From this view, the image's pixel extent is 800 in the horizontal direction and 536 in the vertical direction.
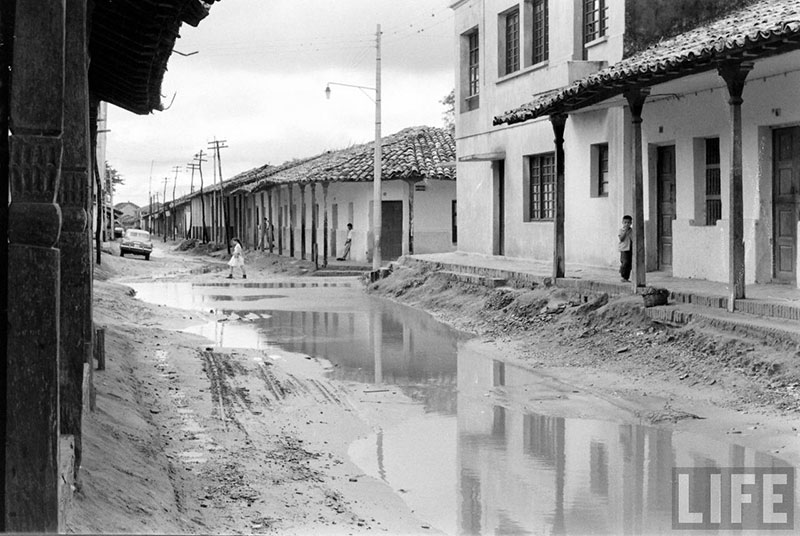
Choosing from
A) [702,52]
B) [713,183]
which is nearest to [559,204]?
[713,183]

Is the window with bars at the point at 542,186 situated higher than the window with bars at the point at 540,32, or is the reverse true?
the window with bars at the point at 540,32

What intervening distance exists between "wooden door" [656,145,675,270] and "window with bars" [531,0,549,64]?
4895 mm

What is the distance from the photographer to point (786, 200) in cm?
1357

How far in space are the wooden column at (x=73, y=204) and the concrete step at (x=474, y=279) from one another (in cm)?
1240

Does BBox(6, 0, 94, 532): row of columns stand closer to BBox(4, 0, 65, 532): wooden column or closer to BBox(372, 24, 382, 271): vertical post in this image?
BBox(4, 0, 65, 532): wooden column

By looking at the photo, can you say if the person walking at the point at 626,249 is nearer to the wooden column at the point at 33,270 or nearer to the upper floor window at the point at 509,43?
the upper floor window at the point at 509,43

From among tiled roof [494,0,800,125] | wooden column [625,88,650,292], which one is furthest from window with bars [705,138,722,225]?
wooden column [625,88,650,292]

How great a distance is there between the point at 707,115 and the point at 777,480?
8.68 m

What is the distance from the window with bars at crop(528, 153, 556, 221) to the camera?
2114 centimetres

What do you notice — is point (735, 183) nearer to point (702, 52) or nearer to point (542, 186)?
point (702, 52)

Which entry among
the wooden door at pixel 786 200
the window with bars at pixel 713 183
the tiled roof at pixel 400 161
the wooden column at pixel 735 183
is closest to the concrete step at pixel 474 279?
the window with bars at pixel 713 183

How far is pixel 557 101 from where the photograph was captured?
1523 cm

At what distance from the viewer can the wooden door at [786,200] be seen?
13.4 metres

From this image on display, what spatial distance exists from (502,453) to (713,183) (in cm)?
833
